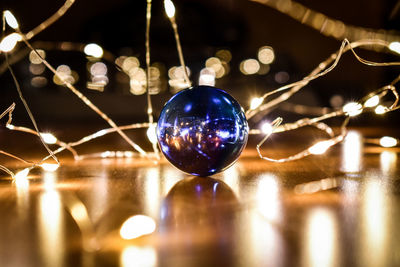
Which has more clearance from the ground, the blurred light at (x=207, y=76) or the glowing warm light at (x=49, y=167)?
the blurred light at (x=207, y=76)

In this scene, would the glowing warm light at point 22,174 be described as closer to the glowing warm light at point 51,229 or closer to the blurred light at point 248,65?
the glowing warm light at point 51,229

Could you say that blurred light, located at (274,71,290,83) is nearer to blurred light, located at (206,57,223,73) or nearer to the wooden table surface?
blurred light, located at (206,57,223,73)

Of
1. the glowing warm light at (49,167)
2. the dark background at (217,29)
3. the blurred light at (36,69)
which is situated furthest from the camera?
the dark background at (217,29)

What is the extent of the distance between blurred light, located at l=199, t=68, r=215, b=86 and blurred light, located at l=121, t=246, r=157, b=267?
2967mm

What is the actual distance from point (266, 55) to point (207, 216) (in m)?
3.78

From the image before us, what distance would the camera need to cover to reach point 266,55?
171 inches

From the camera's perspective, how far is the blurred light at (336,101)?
398 cm

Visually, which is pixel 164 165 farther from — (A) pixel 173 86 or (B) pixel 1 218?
(A) pixel 173 86

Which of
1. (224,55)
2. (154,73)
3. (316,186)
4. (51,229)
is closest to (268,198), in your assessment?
(316,186)

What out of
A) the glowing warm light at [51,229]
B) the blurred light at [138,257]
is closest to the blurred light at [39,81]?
the glowing warm light at [51,229]

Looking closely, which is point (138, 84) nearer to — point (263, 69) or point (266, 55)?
point (263, 69)

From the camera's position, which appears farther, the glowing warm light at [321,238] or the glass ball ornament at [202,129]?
the glass ball ornament at [202,129]

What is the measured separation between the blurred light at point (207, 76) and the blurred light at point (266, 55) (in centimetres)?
59

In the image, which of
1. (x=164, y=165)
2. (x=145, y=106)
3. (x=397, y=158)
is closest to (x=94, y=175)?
(x=164, y=165)
